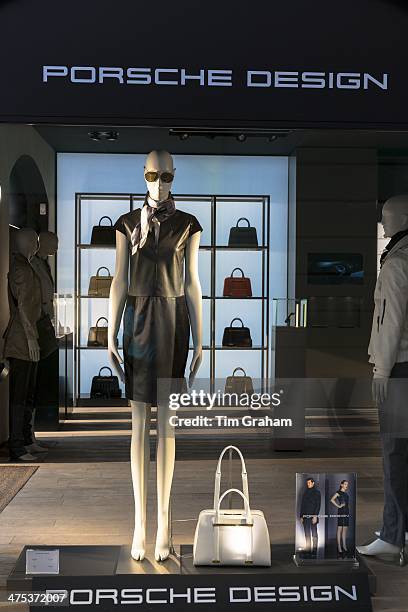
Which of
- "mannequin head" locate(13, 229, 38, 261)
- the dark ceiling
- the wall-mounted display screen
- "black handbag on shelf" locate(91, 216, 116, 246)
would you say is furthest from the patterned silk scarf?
the wall-mounted display screen

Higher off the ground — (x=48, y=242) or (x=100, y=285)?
(x=48, y=242)

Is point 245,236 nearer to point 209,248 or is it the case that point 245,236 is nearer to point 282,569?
point 209,248

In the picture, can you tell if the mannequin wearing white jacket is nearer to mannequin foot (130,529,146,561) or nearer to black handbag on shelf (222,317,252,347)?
black handbag on shelf (222,317,252,347)

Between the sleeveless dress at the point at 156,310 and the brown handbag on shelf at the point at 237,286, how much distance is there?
9.0 inches

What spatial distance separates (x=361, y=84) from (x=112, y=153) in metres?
1.18

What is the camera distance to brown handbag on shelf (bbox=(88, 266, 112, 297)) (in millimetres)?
4445

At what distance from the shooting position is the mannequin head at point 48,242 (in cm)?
448

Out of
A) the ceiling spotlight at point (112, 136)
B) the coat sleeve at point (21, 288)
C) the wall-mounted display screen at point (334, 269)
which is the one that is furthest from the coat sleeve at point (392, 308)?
the coat sleeve at point (21, 288)

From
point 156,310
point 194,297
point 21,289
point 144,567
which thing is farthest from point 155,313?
point 144,567

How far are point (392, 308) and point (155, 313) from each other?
1.09 m

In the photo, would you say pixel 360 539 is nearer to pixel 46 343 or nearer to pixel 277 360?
pixel 277 360

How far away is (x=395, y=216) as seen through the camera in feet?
14.9

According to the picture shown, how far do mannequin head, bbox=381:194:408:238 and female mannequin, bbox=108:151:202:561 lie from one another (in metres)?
0.89

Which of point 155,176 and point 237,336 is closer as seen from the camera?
point 155,176
